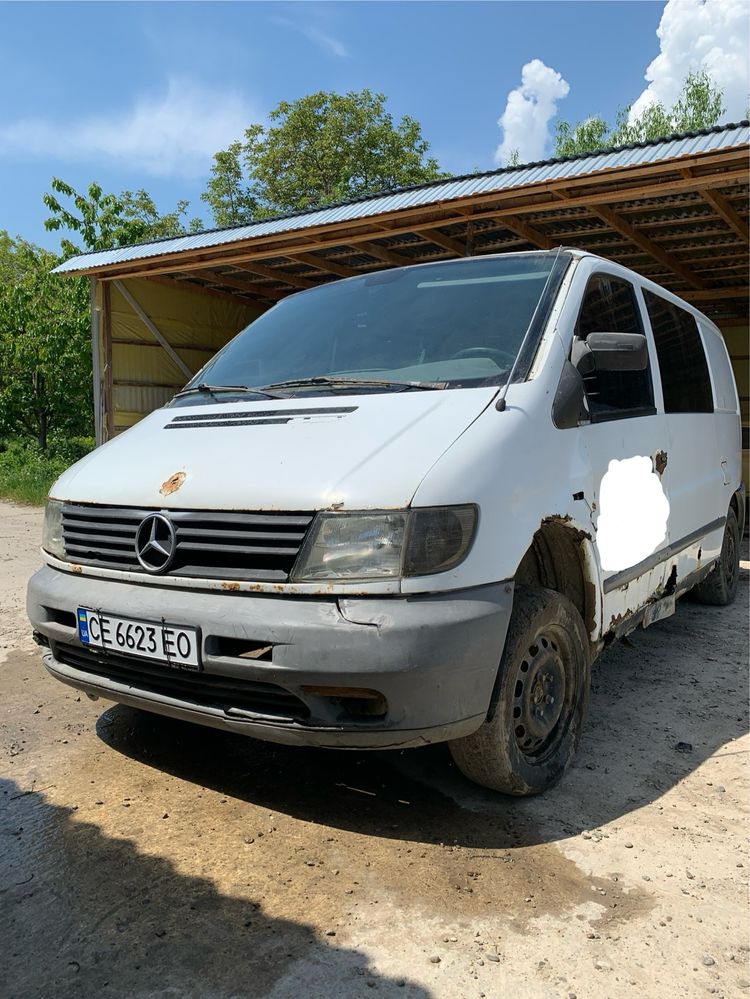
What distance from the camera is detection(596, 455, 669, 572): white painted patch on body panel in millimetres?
2982

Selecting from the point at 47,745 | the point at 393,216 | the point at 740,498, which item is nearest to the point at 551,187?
the point at 393,216

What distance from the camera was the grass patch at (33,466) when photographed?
12.7 metres

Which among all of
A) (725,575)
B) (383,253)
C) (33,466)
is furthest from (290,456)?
(33,466)

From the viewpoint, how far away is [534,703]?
2695 mm

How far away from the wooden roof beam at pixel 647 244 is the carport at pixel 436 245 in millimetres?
24

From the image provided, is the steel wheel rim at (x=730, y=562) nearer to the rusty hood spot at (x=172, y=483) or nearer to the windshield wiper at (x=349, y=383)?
the windshield wiper at (x=349, y=383)

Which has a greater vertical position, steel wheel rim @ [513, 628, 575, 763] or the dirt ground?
steel wheel rim @ [513, 628, 575, 763]

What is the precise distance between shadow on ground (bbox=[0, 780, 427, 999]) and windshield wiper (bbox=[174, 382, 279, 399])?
1664 millimetres

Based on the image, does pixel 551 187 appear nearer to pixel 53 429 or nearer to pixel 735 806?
pixel 735 806

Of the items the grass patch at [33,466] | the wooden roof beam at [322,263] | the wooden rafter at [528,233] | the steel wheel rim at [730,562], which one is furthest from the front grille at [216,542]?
the grass patch at [33,466]

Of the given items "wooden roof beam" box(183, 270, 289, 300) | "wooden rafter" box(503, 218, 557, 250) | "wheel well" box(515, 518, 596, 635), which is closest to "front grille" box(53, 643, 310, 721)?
"wheel well" box(515, 518, 596, 635)

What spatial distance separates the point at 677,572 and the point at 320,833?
7.87 feet

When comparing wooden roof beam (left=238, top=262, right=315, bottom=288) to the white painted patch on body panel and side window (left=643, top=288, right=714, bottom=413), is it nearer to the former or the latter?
side window (left=643, top=288, right=714, bottom=413)

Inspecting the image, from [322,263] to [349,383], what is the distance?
27.5 feet
